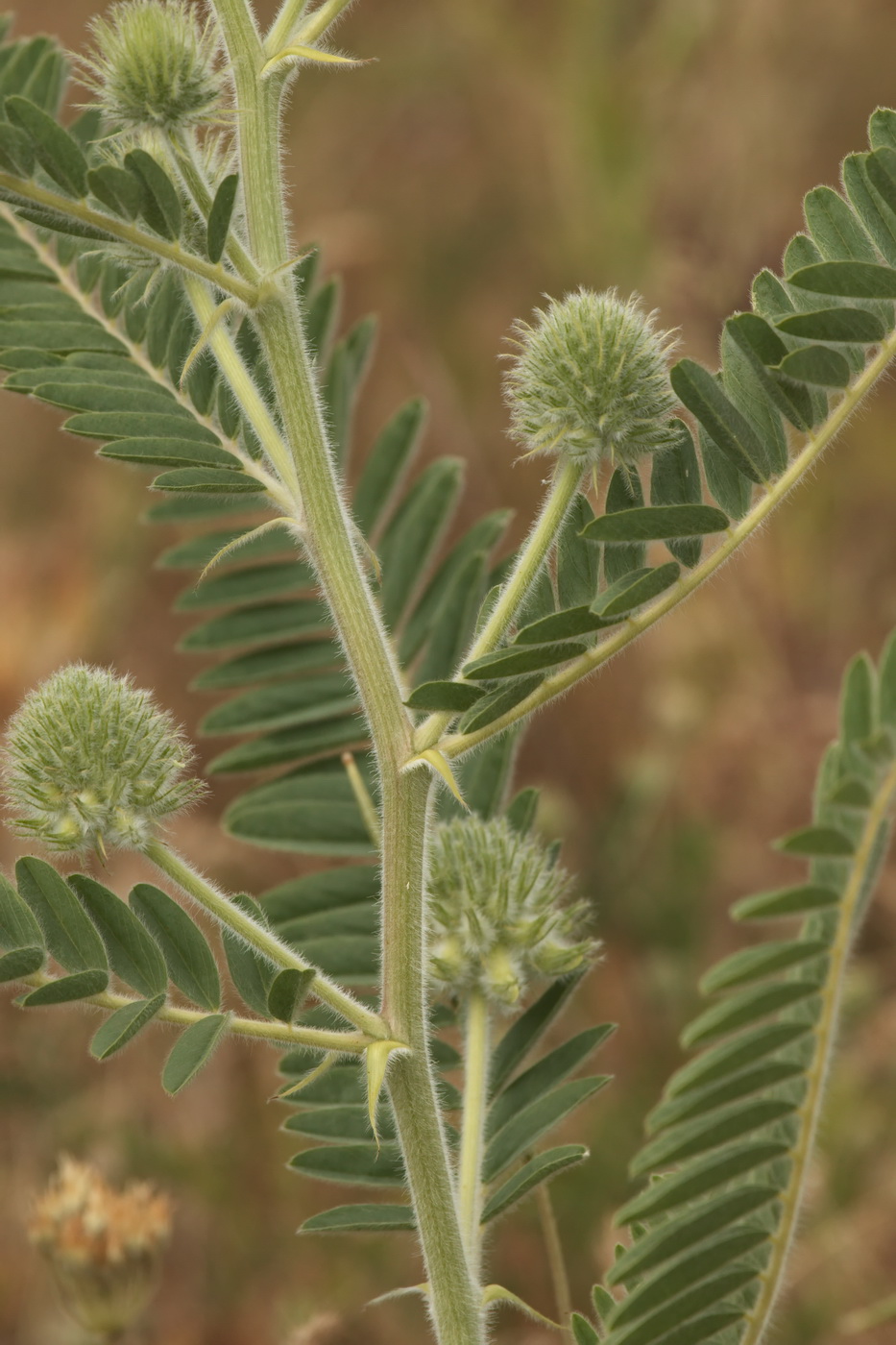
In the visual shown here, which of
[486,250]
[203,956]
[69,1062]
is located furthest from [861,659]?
[486,250]

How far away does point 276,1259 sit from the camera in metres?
3.68

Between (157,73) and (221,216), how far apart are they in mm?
268

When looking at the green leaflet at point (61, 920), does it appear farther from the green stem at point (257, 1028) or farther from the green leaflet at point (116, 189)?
the green leaflet at point (116, 189)

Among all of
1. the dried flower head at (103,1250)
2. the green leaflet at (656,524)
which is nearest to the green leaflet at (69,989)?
the green leaflet at (656,524)

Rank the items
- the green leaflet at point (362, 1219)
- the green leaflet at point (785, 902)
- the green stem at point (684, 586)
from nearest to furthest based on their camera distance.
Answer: the green leaflet at point (785, 902) → the green stem at point (684, 586) → the green leaflet at point (362, 1219)

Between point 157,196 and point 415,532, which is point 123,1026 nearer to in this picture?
point 157,196

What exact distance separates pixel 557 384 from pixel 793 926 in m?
2.88

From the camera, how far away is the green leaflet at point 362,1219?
1.62m

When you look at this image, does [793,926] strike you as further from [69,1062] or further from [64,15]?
[64,15]

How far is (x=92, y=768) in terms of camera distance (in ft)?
4.93

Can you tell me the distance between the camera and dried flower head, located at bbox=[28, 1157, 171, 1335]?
7.96ft

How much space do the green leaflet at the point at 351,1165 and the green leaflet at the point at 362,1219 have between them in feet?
0.17

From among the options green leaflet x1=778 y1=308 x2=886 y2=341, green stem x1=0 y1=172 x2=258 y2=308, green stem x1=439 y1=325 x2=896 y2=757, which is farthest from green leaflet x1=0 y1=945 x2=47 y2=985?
green leaflet x1=778 y1=308 x2=886 y2=341

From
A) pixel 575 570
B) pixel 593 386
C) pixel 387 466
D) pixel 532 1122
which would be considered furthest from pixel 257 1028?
pixel 387 466
